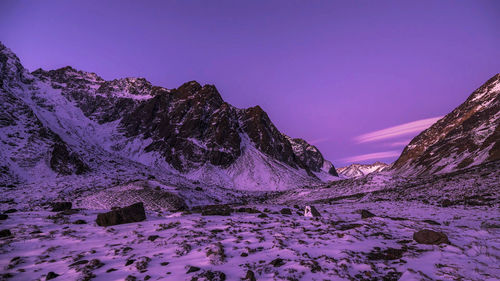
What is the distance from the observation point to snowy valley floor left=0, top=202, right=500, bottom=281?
20.0 feet

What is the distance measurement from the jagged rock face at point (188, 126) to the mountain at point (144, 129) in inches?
19.6

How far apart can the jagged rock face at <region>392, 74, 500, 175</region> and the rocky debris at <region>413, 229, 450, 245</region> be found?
8285cm

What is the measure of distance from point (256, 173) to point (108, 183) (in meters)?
69.7

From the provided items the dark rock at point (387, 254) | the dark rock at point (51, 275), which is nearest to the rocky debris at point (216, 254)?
the dark rock at point (51, 275)

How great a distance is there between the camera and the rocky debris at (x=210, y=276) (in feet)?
19.0

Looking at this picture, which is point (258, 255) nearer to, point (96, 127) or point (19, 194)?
point (19, 194)

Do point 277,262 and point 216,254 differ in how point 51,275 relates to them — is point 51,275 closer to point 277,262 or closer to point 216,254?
point 216,254

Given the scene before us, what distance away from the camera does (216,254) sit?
7.41 m

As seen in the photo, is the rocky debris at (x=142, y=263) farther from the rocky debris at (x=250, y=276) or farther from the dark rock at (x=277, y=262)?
the dark rock at (x=277, y=262)

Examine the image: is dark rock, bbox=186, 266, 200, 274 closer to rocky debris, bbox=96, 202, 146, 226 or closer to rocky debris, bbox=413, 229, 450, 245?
rocky debris, bbox=413, 229, 450, 245

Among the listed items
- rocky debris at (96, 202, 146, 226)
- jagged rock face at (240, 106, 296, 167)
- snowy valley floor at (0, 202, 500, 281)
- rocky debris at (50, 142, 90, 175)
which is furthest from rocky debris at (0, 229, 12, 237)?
jagged rock face at (240, 106, 296, 167)

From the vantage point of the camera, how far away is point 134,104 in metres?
150

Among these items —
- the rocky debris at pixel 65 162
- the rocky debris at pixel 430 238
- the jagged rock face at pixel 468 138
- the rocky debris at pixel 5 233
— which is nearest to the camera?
the rocky debris at pixel 430 238

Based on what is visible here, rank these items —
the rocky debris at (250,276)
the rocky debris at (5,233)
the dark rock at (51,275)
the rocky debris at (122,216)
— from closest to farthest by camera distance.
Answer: the rocky debris at (250,276)
the dark rock at (51,275)
the rocky debris at (5,233)
the rocky debris at (122,216)
